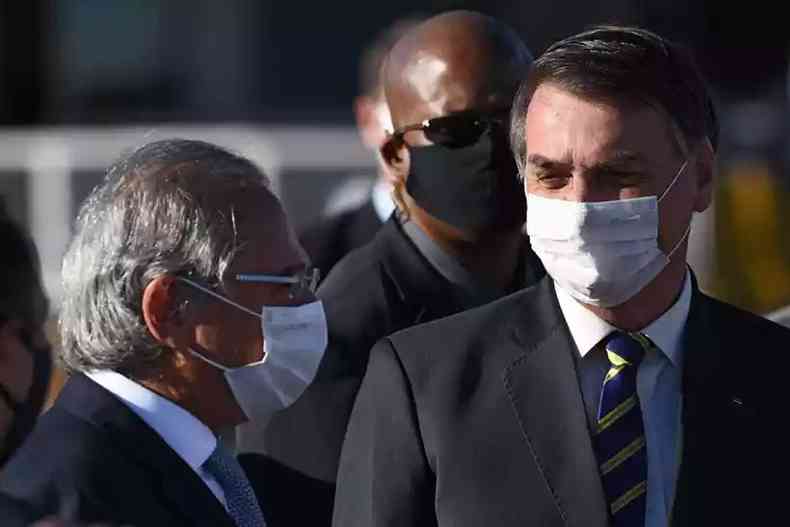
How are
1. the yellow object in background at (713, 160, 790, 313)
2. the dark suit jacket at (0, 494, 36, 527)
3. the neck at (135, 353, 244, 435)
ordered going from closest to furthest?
the dark suit jacket at (0, 494, 36, 527) < the neck at (135, 353, 244, 435) < the yellow object in background at (713, 160, 790, 313)

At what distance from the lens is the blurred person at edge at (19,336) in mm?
2967

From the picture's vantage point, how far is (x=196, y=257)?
10.1 ft

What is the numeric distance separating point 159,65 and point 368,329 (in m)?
13.1

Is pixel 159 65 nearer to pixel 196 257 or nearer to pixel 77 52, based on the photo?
pixel 77 52

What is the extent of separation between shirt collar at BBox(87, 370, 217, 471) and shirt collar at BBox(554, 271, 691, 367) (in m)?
0.66

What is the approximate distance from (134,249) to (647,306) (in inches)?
34.1

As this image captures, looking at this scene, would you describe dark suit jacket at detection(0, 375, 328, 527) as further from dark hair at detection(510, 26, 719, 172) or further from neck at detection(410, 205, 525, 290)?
neck at detection(410, 205, 525, 290)

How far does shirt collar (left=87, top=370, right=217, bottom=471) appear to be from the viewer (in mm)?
2992

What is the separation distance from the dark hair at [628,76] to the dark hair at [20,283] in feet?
2.79

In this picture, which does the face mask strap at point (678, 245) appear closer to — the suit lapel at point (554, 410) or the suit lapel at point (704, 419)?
the suit lapel at point (704, 419)

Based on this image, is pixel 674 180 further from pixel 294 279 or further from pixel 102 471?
pixel 102 471

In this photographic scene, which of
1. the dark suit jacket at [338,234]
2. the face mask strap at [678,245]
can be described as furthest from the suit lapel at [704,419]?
the dark suit jacket at [338,234]

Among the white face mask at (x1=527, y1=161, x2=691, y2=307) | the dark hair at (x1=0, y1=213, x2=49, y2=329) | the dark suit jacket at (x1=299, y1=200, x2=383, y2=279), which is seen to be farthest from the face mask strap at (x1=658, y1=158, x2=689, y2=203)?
the dark suit jacket at (x1=299, y1=200, x2=383, y2=279)

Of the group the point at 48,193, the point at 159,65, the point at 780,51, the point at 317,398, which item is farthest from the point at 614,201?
the point at 780,51
